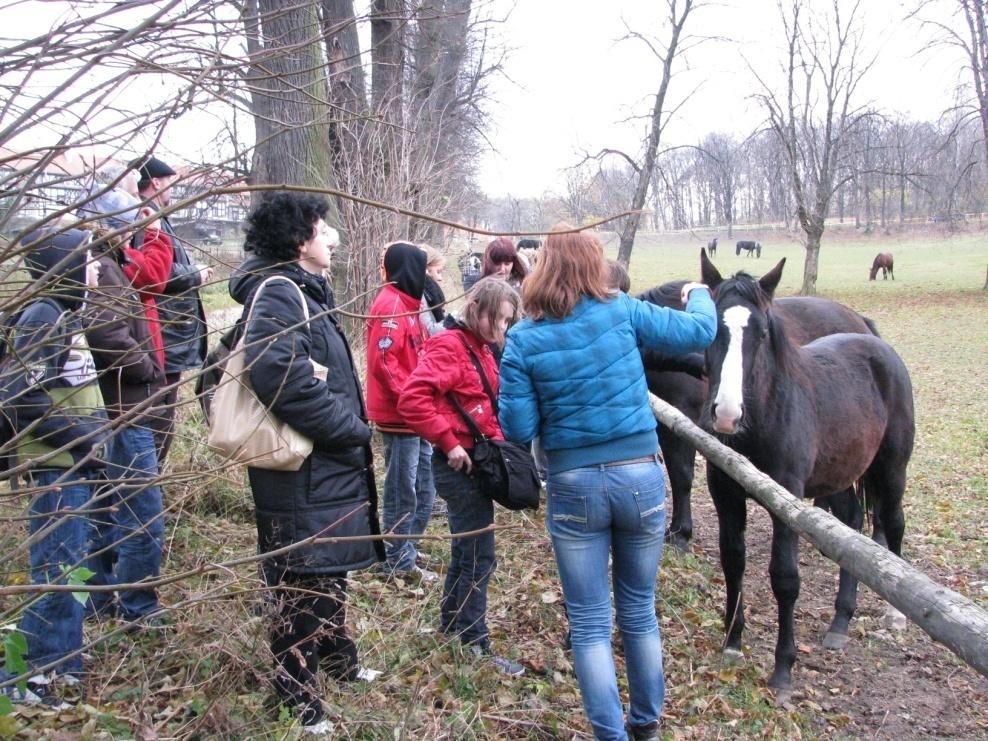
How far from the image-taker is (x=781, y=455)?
4.32 meters

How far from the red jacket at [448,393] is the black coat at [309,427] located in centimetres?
48

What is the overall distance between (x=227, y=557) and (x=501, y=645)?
1.56 metres

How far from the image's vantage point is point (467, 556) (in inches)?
155

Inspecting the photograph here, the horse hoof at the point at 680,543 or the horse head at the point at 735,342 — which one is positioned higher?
the horse head at the point at 735,342

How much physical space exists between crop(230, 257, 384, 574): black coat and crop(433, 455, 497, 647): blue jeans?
0.65 metres

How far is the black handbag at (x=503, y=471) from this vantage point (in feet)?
12.4

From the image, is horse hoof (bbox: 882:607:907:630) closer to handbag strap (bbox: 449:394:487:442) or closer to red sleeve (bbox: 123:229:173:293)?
handbag strap (bbox: 449:394:487:442)

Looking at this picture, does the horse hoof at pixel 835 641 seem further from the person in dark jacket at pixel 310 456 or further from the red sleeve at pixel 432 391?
the person in dark jacket at pixel 310 456

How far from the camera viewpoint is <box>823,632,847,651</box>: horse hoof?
4.75 metres

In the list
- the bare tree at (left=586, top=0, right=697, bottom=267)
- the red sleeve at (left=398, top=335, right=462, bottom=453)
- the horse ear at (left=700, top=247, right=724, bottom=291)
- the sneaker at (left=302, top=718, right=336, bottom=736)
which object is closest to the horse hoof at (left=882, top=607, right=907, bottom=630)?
the horse ear at (left=700, top=247, right=724, bottom=291)

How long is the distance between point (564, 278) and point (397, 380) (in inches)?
75.1

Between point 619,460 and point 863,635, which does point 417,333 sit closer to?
point 619,460

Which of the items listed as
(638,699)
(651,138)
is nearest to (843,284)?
(651,138)

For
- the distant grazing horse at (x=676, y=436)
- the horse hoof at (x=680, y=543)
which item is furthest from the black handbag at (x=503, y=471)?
the horse hoof at (x=680, y=543)
